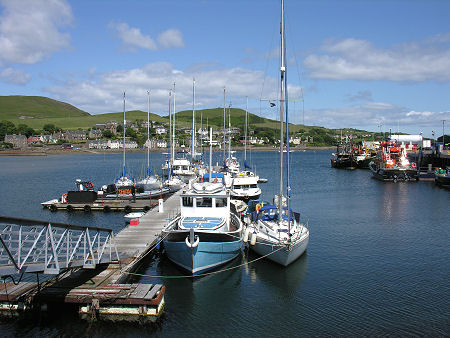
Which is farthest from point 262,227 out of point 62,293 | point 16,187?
point 16,187

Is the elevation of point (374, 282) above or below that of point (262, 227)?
below

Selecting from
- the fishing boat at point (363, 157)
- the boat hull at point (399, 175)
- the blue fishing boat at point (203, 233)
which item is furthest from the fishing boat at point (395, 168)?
the blue fishing boat at point (203, 233)

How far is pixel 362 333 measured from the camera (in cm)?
1719

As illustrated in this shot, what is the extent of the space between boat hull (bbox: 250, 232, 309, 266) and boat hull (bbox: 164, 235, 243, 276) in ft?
6.27

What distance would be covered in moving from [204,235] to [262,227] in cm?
489

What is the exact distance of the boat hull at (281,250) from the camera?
78.9 feet

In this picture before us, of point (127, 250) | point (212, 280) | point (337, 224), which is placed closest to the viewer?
point (212, 280)

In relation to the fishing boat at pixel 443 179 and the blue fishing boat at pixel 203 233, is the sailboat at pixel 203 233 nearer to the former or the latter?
the blue fishing boat at pixel 203 233

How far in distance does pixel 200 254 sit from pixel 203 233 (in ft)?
3.80

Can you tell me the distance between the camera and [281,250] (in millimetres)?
24156

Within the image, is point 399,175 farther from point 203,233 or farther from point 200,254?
point 200,254

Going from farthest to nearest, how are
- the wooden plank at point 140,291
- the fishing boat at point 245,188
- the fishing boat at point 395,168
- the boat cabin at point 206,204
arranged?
the fishing boat at point 395,168, the fishing boat at point 245,188, the boat cabin at point 206,204, the wooden plank at point 140,291

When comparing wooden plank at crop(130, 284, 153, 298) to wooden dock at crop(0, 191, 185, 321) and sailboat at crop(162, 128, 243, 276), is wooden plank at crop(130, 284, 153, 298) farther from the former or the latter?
sailboat at crop(162, 128, 243, 276)

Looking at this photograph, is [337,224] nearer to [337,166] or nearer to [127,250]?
[127,250]
